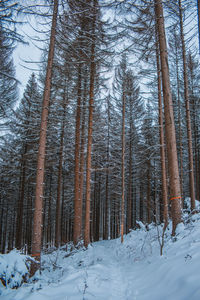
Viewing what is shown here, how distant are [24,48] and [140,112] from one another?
11.8 meters

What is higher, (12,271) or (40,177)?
(40,177)

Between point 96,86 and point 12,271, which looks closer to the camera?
point 12,271

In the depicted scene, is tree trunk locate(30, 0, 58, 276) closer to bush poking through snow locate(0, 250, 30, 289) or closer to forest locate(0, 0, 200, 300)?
forest locate(0, 0, 200, 300)

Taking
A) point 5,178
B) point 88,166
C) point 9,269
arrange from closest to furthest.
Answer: point 9,269
point 88,166
point 5,178

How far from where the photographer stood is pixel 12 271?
3.15 metres

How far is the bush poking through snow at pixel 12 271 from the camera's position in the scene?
3021 millimetres

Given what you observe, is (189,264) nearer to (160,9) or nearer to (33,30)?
(160,9)

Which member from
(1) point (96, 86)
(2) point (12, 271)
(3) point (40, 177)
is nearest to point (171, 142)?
(3) point (40, 177)

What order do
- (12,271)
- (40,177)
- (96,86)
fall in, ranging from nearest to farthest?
(12,271) < (40,177) < (96,86)

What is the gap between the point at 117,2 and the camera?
247 inches

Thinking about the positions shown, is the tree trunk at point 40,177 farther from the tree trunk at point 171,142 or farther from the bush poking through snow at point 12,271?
the tree trunk at point 171,142

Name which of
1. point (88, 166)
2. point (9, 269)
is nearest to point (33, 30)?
point (88, 166)

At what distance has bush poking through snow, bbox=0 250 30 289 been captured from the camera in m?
3.02

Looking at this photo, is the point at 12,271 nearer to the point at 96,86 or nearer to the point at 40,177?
the point at 40,177
